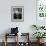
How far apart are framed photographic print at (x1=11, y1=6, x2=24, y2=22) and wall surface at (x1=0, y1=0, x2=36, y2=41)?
140 millimetres

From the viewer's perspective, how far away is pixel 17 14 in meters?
7.28

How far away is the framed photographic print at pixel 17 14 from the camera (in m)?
7.24

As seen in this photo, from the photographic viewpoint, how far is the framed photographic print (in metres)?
7.24

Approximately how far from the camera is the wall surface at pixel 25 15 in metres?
7.22

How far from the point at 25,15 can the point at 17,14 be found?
14.9 inches

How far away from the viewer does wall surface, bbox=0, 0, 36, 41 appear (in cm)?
722

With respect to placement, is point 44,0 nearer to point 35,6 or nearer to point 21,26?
point 35,6

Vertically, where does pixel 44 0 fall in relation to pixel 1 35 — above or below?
above

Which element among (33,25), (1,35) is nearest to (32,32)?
(33,25)

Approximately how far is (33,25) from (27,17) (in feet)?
1.54

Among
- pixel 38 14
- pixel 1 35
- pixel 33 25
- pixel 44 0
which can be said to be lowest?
pixel 1 35

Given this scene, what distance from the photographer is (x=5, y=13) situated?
7.24 metres

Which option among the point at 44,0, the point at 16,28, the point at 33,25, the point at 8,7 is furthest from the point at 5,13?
the point at 44,0

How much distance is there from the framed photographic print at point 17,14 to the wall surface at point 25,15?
0.46 ft
